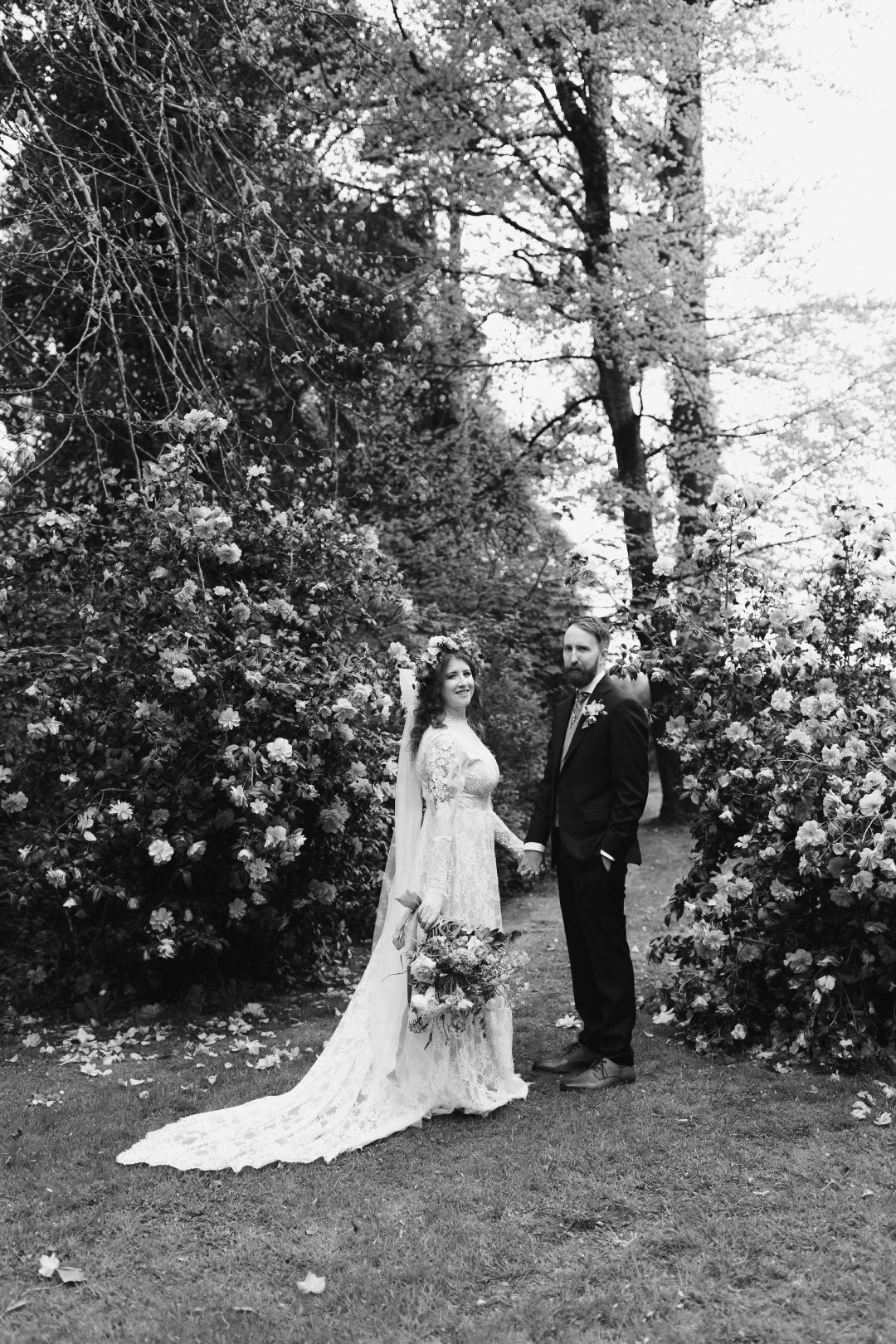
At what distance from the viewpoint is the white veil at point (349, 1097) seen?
165 inches

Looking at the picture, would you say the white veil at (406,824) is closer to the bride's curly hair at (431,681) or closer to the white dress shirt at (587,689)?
the bride's curly hair at (431,681)

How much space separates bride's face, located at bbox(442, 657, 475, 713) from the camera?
5.01 meters

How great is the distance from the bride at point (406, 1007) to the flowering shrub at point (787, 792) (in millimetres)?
1131

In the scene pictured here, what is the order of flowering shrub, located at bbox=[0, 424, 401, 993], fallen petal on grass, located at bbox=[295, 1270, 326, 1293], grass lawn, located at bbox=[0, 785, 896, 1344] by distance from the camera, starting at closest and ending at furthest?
grass lawn, located at bbox=[0, 785, 896, 1344] < fallen petal on grass, located at bbox=[295, 1270, 326, 1293] < flowering shrub, located at bbox=[0, 424, 401, 993]

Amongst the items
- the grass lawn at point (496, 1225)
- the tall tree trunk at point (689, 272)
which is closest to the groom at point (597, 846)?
the grass lawn at point (496, 1225)

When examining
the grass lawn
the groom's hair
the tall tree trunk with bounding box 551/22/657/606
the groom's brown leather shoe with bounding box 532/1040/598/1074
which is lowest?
the grass lawn

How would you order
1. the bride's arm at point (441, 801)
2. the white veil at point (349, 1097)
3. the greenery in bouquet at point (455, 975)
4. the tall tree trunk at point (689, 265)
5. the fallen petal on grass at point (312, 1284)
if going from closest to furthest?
the fallen petal on grass at point (312, 1284)
the white veil at point (349, 1097)
the greenery in bouquet at point (455, 975)
the bride's arm at point (441, 801)
the tall tree trunk at point (689, 265)

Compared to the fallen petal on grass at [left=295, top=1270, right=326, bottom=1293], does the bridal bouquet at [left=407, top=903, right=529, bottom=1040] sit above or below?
above

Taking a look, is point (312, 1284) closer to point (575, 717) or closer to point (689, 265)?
point (575, 717)

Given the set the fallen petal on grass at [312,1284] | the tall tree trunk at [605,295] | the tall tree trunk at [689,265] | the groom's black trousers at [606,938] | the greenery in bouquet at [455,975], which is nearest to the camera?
the fallen petal on grass at [312,1284]

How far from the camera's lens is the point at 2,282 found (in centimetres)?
719

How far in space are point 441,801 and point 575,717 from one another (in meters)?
0.75

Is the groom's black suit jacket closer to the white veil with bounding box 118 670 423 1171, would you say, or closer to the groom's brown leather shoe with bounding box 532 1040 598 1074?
the white veil with bounding box 118 670 423 1171

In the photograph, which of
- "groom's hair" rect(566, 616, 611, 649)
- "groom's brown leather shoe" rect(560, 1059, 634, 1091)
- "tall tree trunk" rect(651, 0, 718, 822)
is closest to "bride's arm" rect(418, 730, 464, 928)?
"groom's hair" rect(566, 616, 611, 649)
